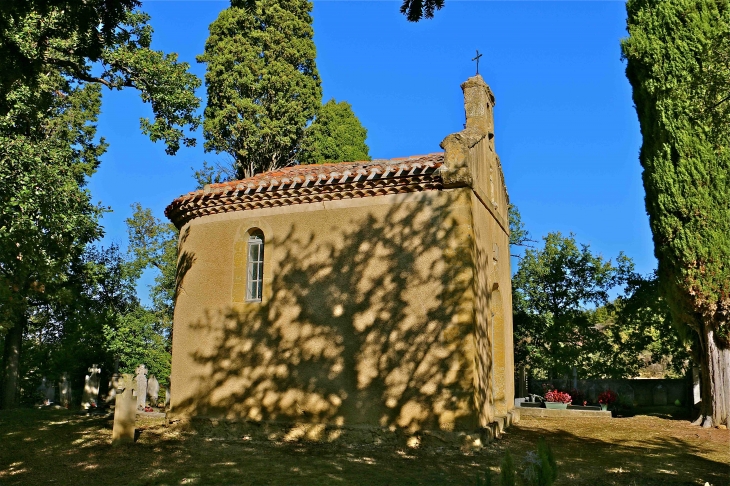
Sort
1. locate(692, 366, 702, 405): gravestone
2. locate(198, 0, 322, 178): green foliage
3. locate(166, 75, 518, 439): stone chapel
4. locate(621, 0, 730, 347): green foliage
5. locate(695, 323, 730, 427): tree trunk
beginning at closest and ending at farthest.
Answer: locate(166, 75, 518, 439): stone chapel, locate(621, 0, 730, 347): green foliage, locate(695, 323, 730, 427): tree trunk, locate(692, 366, 702, 405): gravestone, locate(198, 0, 322, 178): green foliage

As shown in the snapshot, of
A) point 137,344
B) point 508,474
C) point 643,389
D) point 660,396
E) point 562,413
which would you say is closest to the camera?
point 508,474

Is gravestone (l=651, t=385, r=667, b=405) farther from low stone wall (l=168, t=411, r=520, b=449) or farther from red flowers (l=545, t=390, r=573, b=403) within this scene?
low stone wall (l=168, t=411, r=520, b=449)

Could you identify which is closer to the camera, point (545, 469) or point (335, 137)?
point (545, 469)

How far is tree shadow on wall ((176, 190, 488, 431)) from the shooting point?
10.8 metres

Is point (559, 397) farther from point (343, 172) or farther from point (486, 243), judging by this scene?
point (343, 172)

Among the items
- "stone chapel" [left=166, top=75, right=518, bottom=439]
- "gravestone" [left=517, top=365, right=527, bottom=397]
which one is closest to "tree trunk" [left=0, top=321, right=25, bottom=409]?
"stone chapel" [left=166, top=75, right=518, bottom=439]

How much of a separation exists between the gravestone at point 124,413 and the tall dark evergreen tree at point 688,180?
43.5 feet

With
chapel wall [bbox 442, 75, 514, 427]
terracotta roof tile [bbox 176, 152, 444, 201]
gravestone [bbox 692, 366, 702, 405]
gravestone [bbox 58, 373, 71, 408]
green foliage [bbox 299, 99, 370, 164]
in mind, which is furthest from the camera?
green foliage [bbox 299, 99, 370, 164]

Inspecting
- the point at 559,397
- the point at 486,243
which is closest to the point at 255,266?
the point at 486,243

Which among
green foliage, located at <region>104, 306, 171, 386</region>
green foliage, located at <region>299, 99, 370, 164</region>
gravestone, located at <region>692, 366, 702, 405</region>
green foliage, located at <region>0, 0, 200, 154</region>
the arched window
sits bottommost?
gravestone, located at <region>692, 366, 702, 405</region>

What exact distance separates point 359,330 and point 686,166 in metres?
9.49

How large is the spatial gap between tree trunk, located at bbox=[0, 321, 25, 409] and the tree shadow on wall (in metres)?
13.1

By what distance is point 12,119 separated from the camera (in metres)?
15.1

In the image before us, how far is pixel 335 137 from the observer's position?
80.7 ft
